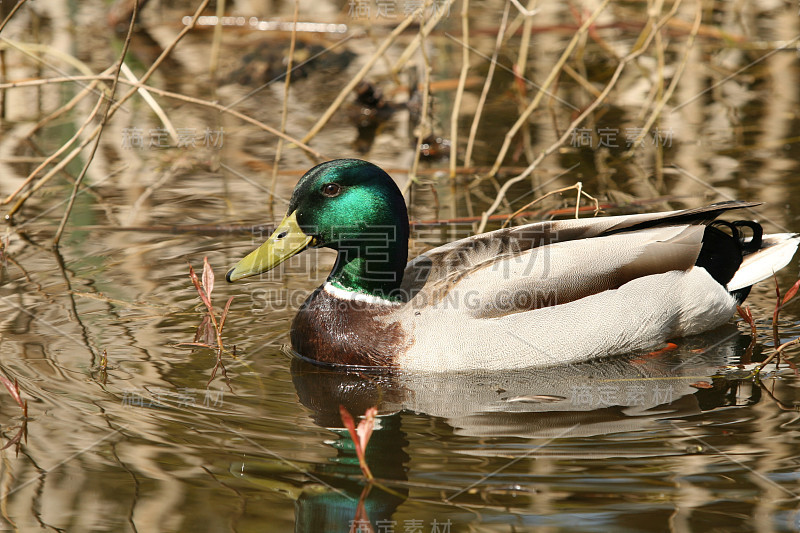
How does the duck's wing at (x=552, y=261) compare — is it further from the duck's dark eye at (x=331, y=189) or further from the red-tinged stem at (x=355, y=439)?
the red-tinged stem at (x=355, y=439)

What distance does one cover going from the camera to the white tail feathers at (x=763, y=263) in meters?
5.91

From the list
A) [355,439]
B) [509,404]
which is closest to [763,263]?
[509,404]

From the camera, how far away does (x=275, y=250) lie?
17.5 feet

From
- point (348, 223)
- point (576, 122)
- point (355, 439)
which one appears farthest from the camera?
point (576, 122)

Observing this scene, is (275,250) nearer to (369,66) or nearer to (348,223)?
(348,223)

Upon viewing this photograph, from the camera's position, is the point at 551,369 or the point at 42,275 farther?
the point at 42,275

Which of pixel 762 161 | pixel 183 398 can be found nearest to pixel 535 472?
pixel 183 398

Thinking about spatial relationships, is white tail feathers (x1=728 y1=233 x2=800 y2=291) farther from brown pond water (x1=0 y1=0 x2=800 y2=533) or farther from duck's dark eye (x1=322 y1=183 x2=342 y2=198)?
duck's dark eye (x1=322 y1=183 x2=342 y2=198)

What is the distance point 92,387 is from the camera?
502 centimetres

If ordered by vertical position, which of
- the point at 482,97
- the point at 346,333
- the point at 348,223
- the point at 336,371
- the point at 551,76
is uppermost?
the point at 551,76

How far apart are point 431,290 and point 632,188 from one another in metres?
3.38

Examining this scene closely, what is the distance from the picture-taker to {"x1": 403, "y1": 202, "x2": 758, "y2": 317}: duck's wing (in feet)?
17.4

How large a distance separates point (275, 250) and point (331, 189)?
0.44 m

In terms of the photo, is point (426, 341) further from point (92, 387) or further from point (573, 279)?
point (92, 387)
